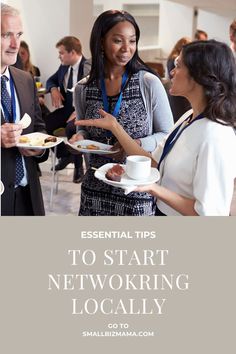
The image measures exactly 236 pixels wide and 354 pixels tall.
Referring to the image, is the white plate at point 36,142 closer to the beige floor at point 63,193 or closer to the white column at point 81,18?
the white column at point 81,18

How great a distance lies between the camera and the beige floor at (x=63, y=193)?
188 centimetres

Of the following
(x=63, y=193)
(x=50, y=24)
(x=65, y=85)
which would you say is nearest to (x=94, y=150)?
(x=65, y=85)

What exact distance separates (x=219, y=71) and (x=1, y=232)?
0.58m

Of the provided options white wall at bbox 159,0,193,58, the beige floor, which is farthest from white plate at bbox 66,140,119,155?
white wall at bbox 159,0,193,58

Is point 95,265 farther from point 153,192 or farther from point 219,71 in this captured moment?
point 219,71

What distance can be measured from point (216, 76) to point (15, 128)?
1.61 ft

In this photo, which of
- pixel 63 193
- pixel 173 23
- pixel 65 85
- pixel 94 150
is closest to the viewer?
pixel 94 150

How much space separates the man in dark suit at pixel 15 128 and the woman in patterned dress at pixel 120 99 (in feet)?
0.47

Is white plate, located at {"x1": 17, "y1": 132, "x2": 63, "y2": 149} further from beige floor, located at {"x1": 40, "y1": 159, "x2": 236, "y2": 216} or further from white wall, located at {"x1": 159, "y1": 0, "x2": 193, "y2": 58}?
white wall, located at {"x1": 159, "y1": 0, "x2": 193, "y2": 58}

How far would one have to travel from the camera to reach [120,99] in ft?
3.97

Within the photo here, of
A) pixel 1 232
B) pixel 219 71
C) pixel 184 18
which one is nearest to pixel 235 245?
pixel 219 71

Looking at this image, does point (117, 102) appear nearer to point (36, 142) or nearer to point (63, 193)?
point (36, 142)

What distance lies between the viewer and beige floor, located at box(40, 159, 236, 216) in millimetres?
1878

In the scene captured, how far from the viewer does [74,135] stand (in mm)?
1308
